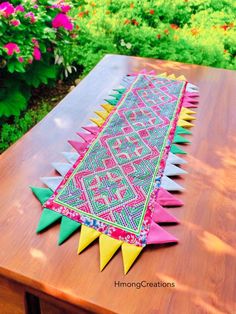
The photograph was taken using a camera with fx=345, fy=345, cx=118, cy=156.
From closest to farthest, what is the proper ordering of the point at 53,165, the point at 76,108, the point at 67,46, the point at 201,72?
the point at 53,165, the point at 76,108, the point at 201,72, the point at 67,46

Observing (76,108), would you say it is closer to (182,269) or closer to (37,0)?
(182,269)

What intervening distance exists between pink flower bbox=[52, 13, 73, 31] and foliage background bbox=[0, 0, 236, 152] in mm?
56

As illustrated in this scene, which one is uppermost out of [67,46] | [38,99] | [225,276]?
[225,276]

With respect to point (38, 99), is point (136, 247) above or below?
above

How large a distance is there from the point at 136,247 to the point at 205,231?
222mm

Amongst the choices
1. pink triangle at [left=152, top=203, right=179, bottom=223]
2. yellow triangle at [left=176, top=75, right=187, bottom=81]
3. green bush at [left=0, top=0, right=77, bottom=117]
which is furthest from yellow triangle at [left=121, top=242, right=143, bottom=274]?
green bush at [left=0, top=0, right=77, bottom=117]

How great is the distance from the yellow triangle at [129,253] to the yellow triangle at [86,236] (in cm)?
9

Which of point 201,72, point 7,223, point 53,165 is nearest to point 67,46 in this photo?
point 201,72

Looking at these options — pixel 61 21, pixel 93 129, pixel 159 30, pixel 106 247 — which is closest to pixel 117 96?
pixel 93 129

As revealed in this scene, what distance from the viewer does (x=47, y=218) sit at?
1.02 meters

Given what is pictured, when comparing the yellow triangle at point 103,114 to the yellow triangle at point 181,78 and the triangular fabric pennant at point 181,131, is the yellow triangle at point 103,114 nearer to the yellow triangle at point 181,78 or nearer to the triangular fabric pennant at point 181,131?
the triangular fabric pennant at point 181,131

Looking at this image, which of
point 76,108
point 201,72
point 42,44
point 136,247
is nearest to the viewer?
point 136,247

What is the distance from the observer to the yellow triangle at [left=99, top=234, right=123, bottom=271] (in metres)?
0.91

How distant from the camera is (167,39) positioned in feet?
10.5
